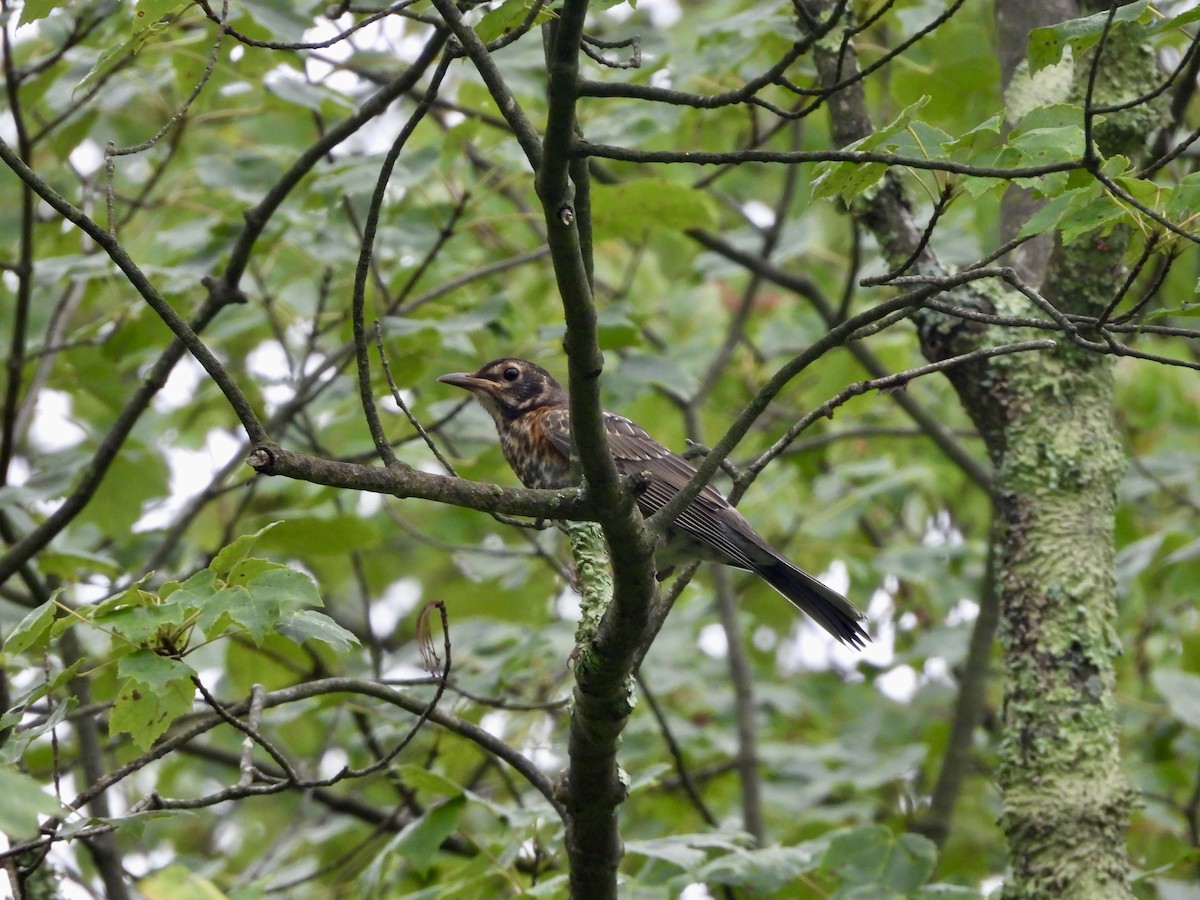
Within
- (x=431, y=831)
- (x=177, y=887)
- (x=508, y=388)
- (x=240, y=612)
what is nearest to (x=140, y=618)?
(x=240, y=612)

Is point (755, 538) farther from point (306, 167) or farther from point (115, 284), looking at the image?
point (115, 284)

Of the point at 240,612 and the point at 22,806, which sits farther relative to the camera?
the point at 240,612

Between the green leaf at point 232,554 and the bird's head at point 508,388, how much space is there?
8.48 ft

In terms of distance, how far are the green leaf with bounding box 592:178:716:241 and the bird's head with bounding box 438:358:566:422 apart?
80cm

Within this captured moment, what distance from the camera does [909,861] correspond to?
4031 mm

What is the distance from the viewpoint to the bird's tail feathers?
471 cm

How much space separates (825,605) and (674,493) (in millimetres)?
654

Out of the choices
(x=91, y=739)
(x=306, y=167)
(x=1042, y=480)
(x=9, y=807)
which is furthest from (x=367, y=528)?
(x=9, y=807)

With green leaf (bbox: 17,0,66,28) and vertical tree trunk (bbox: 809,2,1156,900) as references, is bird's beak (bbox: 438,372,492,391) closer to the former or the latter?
vertical tree trunk (bbox: 809,2,1156,900)

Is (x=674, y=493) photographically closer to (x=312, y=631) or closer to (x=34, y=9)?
(x=312, y=631)

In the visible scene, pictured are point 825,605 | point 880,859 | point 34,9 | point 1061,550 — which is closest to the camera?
point 34,9

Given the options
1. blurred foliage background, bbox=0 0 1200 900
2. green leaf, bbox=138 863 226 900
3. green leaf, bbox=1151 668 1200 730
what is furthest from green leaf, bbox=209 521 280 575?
green leaf, bbox=1151 668 1200 730

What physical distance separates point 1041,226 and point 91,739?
11.4 feet

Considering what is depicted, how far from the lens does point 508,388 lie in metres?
5.35
